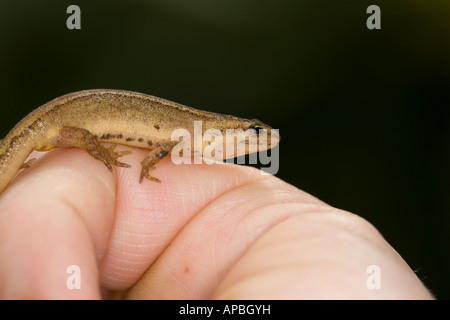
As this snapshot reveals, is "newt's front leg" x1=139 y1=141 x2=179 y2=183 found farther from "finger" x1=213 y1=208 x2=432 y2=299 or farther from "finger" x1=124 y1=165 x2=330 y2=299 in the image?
"finger" x1=213 y1=208 x2=432 y2=299

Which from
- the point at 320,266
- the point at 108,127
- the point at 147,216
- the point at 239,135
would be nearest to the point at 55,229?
the point at 147,216

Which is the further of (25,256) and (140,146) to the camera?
(140,146)

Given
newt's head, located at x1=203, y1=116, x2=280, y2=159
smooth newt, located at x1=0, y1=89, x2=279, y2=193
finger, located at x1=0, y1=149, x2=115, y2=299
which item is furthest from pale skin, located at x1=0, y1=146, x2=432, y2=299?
newt's head, located at x1=203, y1=116, x2=280, y2=159

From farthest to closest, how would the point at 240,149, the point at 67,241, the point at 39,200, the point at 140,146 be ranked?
1. the point at 240,149
2. the point at 140,146
3. the point at 39,200
4. the point at 67,241

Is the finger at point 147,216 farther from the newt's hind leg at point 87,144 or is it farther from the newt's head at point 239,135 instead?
the newt's head at point 239,135

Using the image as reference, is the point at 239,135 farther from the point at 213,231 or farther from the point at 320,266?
the point at 320,266
